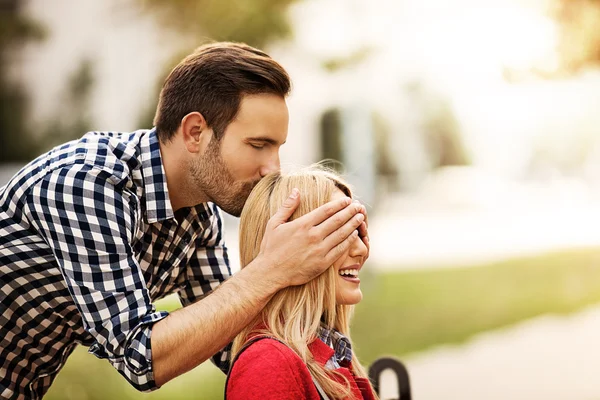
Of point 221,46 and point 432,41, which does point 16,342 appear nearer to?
point 221,46

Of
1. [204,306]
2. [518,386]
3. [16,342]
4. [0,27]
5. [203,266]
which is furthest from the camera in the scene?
[0,27]

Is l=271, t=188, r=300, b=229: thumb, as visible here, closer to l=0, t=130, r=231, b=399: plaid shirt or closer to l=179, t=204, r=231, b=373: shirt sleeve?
l=0, t=130, r=231, b=399: plaid shirt

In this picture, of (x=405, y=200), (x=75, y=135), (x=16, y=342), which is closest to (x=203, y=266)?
(x=16, y=342)

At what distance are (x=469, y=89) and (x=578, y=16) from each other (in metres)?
0.74

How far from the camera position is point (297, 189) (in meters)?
1.44

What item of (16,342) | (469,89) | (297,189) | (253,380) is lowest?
(16,342)

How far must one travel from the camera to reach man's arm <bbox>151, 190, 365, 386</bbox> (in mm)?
1346

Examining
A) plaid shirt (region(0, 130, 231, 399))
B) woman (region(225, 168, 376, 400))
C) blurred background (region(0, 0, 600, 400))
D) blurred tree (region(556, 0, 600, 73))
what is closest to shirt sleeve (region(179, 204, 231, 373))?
plaid shirt (region(0, 130, 231, 399))

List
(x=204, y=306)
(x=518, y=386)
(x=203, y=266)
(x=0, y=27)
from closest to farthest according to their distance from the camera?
1. (x=204, y=306)
2. (x=203, y=266)
3. (x=518, y=386)
4. (x=0, y=27)

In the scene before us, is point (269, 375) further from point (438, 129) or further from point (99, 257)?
point (438, 129)

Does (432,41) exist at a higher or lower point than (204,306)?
higher

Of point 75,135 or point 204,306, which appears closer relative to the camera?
point 204,306

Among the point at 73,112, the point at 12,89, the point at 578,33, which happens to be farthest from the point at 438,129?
the point at 12,89

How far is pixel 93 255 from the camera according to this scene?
141cm
